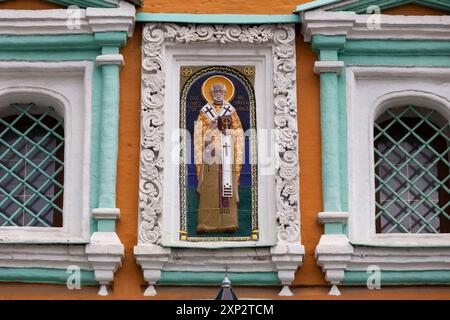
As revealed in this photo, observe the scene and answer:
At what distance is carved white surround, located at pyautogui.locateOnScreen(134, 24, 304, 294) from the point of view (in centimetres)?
1507

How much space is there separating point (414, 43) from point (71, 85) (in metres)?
3.32

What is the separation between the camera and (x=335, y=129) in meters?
15.6

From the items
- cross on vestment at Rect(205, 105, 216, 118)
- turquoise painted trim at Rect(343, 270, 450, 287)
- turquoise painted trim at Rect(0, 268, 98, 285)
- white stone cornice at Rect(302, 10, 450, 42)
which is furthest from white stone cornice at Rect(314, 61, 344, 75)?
turquoise painted trim at Rect(0, 268, 98, 285)

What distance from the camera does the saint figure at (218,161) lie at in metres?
15.4

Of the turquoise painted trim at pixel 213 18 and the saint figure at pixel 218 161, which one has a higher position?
the turquoise painted trim at pixel 213 18

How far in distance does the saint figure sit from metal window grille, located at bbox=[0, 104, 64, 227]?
134 cm

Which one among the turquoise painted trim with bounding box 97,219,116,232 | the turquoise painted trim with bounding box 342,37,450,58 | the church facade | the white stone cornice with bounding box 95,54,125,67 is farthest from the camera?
the turquoise painted trim with bounding box 342,37,450,58

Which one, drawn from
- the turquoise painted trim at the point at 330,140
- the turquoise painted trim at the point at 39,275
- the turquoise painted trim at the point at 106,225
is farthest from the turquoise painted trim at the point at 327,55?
the turquoise painted trim at the point at 39,275

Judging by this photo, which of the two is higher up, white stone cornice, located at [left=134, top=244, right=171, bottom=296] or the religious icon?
the religious icon

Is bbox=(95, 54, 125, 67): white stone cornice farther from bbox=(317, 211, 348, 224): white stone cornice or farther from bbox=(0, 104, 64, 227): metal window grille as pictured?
bbox=(317, 211, 348, 224): white stone cornice

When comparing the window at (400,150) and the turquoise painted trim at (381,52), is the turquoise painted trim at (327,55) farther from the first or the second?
the window at (400,150)

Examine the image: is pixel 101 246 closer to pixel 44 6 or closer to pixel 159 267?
pixel 159 267

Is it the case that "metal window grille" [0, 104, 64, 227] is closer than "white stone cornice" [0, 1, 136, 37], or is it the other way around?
"metal window grille" [0, 104, 64, 227]

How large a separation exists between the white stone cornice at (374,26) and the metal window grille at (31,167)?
264cm
